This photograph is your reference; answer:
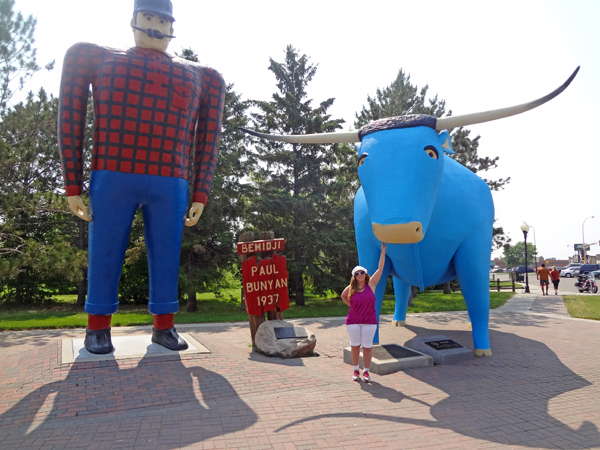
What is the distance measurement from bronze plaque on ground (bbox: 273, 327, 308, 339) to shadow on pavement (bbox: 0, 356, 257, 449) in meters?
1.81

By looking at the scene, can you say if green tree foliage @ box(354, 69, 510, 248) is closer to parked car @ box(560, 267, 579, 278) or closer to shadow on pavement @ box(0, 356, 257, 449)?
shadow on pavement @ box(0, 356, 257, 449)

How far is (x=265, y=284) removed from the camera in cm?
789

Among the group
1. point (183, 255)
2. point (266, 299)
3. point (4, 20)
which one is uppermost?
point (4, 20)

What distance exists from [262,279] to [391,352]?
261cm

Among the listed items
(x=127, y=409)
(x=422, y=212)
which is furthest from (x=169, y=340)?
(x=422, y=212)

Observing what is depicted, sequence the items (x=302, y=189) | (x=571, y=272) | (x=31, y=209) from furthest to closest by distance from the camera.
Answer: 1. (x=571, y=272)
2. (x=302, y=189)
3. (x=31, y=209)

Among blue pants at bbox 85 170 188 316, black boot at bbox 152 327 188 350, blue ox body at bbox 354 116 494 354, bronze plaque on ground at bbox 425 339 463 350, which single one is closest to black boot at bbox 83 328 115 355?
blue pants at bbox 85 170 188 316

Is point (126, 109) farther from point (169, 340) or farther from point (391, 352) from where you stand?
point (391, 352)

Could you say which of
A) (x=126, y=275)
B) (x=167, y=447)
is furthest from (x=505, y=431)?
(x=126, y=275)

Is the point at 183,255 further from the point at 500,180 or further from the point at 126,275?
the point at 500,180

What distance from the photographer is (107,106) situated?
589 centimetres

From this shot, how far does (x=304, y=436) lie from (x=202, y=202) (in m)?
4.15

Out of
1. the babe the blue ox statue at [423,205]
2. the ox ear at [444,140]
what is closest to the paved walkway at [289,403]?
the babe the blue ox statue at [423,205]

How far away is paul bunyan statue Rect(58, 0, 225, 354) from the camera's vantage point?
19.4 ft
